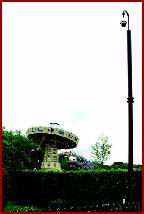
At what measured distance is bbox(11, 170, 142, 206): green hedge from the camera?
886 inches

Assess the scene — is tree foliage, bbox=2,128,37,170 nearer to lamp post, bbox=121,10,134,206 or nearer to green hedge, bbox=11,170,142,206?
green hedge, bbox=11,170,142,206

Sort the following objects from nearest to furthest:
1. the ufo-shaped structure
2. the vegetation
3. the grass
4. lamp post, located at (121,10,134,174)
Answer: lamp post, located at (121,10,134,174)
the grass
the vegetation
the ufo-shaped structure

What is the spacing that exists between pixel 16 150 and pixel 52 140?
3800 mm

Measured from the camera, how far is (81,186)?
23.2 m

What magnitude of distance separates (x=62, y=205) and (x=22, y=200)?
467 centimetres

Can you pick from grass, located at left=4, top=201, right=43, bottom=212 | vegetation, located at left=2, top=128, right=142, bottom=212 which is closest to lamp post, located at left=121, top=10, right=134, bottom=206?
vegetation, located at left=2, top=128, right=142, bottom=212

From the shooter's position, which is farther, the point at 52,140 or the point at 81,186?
the point at 52,140

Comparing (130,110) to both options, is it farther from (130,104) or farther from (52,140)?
(52,140)

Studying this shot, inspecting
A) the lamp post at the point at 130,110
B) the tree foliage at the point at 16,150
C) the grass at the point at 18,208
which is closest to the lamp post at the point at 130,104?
the lamp post at the point at 130,110

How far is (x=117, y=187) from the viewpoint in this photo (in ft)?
74.3

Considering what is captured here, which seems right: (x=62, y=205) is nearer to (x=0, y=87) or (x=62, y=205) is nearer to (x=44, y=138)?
(x=0, y=87)

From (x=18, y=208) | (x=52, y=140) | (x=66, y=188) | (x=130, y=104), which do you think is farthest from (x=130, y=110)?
(x=52, y=140)

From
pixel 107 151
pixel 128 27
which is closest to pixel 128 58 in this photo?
pixel 128 27

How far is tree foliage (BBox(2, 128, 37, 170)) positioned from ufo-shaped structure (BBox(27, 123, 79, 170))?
2.65 ft
